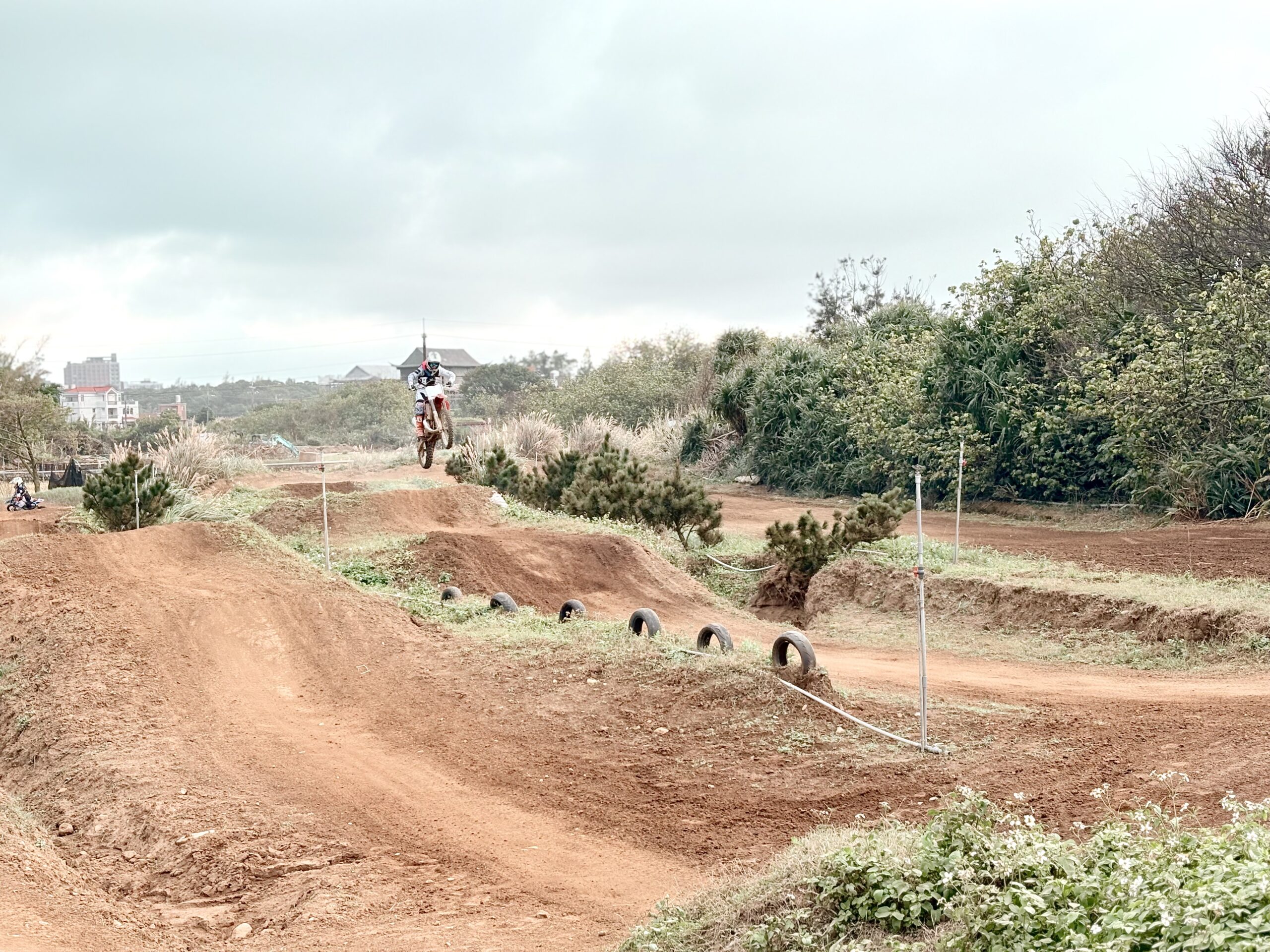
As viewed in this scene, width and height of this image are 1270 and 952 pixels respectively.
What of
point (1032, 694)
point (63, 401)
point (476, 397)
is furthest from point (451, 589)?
point (63, 401)

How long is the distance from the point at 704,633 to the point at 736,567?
32.0ft

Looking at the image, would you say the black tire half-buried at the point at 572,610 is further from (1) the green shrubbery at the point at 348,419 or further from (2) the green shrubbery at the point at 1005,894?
(1) the green shrubbery at the point at 348,419

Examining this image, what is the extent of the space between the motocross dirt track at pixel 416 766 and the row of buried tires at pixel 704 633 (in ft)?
2.06

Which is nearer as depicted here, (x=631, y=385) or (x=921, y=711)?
(x=921, y=711)

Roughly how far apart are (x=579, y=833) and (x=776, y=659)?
2.78 meters

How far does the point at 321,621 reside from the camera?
12070mm

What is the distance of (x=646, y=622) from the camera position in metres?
10.9

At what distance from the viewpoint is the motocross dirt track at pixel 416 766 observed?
20.6 feet

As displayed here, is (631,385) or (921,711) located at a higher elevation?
(631,385)

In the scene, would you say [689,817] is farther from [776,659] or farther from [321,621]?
[321,621]

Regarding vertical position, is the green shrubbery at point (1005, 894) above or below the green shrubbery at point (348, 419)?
below

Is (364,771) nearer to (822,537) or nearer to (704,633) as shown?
(704,633)

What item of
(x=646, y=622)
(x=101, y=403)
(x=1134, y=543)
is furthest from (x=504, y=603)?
(x=101, y=403)

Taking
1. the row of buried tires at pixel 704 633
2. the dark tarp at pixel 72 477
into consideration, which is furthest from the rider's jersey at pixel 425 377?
the dark tarp at pixel 72 477
